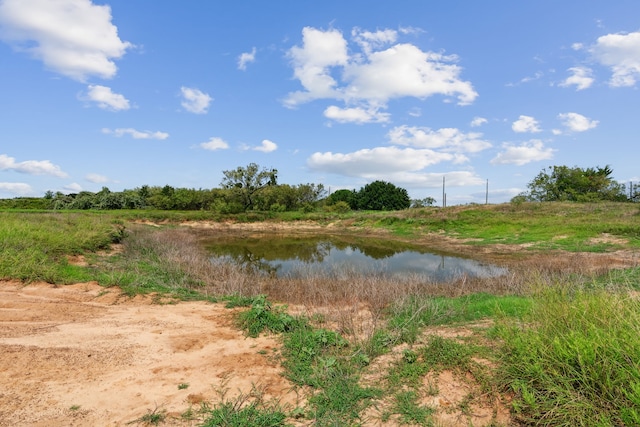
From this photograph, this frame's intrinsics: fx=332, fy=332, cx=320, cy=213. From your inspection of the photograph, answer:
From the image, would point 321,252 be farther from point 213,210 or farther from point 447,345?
point 213,210

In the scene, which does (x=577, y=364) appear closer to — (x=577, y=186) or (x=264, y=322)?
(x=264, y=322)

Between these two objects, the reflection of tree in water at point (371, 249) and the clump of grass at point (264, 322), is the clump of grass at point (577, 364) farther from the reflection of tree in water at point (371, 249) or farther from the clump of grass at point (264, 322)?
the reflection of tree in water at point (371, 249)

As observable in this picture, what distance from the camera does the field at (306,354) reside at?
3.41 m

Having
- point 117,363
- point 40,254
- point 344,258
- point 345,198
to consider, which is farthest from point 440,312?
point 345,198

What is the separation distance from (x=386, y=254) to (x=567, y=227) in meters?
13.3

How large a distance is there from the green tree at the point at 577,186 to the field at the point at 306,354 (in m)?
44.9

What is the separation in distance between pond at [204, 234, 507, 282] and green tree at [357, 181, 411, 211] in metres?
29.7

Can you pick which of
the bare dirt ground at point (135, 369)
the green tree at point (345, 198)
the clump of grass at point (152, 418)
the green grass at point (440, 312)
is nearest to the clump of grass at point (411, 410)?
the bare dirt ground at point (135, 369)

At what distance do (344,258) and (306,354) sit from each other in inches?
620

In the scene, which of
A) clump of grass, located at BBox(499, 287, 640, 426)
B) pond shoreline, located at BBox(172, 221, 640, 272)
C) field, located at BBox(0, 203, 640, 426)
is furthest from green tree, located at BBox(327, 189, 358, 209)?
clump of grass, located at BBox(499, 287, 640, 426)

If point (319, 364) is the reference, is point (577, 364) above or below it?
above

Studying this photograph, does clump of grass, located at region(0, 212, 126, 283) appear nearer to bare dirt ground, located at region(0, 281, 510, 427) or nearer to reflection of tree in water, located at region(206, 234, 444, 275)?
bare dirt ground, located at region(0, 281, 510, 427)

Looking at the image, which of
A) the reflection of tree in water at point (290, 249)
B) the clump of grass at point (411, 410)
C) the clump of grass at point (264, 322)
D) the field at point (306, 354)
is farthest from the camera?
the reflection of tree in water at point (290, 249)

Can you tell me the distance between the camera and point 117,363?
481cm
